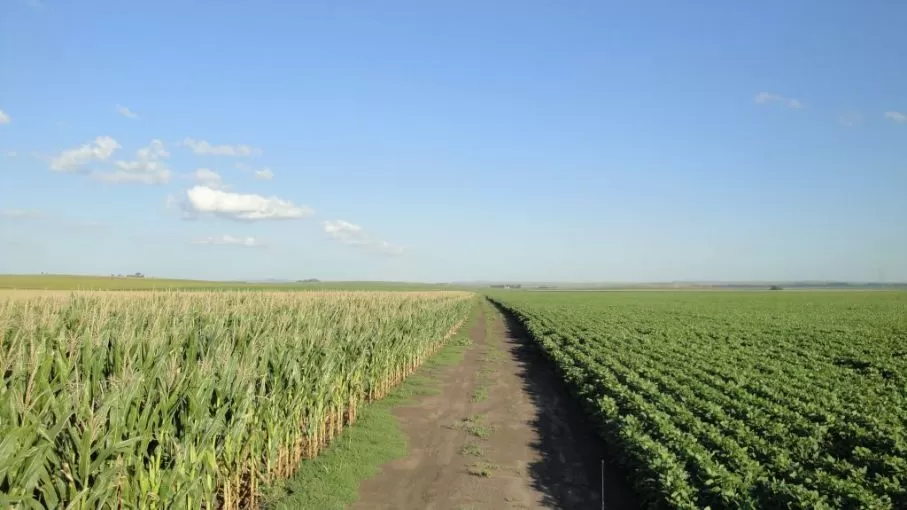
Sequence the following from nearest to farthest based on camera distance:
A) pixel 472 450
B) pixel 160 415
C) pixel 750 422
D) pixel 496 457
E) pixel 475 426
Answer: pixel 160 415
pixel 750 422
pixel 496 457
pixel 472 450
pixel 475 426

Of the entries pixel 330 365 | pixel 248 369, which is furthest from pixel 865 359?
pixel 248 369

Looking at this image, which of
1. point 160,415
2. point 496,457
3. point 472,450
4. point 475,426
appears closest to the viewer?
point 160,415

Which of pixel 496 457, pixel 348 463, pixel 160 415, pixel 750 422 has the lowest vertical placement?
pixel 496 457

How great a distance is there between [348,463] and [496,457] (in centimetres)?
309

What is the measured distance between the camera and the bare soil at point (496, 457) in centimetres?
912

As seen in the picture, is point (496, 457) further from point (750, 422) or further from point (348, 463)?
point (750, 422)

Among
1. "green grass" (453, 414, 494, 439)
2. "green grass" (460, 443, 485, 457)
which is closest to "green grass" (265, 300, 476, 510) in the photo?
"green grass" (460, 443, 485, 457)

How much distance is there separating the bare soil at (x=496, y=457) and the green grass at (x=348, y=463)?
25cm

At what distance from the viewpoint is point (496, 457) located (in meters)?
11.3

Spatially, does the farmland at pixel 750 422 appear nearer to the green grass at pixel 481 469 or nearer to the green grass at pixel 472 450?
the green grass at pixel 481 469

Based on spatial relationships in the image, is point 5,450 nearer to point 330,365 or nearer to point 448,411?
point 330,365

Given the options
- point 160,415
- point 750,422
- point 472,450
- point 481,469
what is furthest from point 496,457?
point 160,415

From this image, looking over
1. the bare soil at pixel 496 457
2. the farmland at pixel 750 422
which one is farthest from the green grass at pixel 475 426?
the farmland at pixel 750 422

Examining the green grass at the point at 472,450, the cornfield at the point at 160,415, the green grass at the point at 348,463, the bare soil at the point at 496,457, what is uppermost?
the cornfield at the point at 160,415
